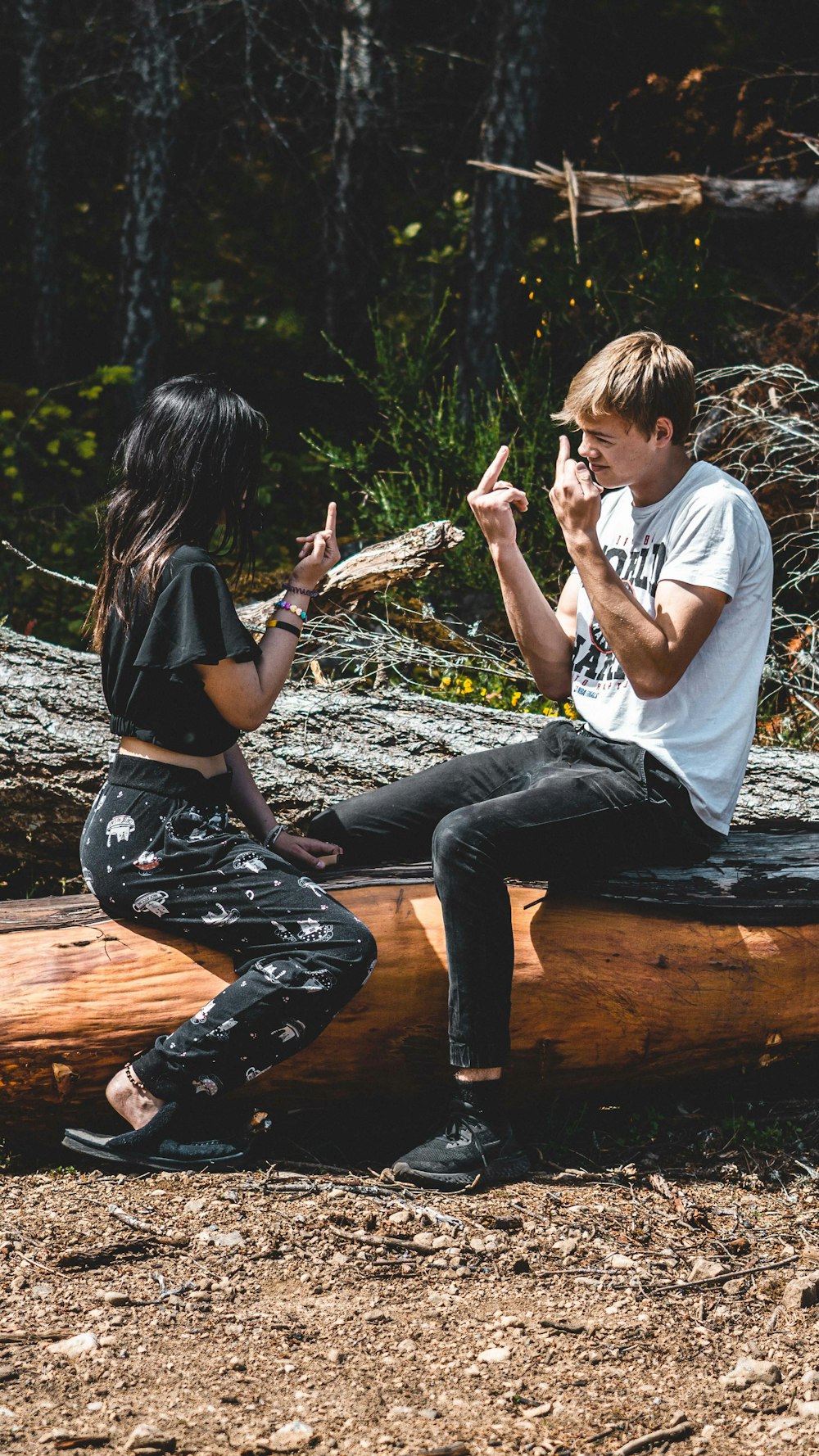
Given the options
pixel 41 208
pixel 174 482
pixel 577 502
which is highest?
pixel 41 208

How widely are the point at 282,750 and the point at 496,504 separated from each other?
52.5 inches

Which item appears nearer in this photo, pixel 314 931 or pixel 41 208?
pixel 314 931

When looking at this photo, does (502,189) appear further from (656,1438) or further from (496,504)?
(656,1438)

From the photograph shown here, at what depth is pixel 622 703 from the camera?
126 inches

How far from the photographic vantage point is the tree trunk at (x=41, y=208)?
8.52 meters

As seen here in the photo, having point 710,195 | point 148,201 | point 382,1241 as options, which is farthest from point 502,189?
point 382,1241

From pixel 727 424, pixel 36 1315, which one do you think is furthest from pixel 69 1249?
pixel 727 424

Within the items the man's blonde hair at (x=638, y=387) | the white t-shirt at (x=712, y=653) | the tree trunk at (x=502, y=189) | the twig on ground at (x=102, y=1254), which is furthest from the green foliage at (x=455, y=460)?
the twig on ground at (x=102, y=1254)

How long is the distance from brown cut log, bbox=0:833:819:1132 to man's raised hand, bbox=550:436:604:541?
0.97 m

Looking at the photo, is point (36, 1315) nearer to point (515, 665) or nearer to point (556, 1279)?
point (556, 1279)

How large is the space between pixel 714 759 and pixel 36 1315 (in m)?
2.01

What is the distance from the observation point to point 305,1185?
9.76 ft

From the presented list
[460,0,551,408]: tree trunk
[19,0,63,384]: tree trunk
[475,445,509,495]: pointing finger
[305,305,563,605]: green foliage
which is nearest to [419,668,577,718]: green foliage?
[305,305,563,605]: green foliage

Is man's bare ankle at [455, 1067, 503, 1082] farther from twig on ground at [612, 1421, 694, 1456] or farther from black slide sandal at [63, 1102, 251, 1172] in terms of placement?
twig on ground at [612, 1421, 694, 1456]
